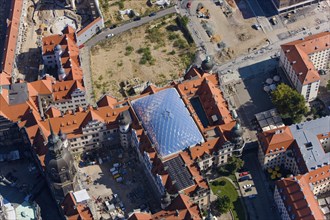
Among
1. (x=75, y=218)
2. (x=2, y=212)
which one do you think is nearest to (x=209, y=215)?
(x=75, y=218)

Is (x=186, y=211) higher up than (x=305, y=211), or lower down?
higher up

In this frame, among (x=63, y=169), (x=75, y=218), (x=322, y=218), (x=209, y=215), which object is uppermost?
(x=63, y=169)

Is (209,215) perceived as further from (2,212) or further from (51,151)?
(2,212)

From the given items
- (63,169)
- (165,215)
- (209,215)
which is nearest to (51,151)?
(63,169)

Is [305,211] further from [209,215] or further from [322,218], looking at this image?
[209,215]

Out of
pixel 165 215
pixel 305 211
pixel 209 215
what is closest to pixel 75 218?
pixel 165 215

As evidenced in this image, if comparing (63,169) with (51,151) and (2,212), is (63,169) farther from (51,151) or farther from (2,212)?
(2,212)

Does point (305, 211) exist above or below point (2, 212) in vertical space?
below
